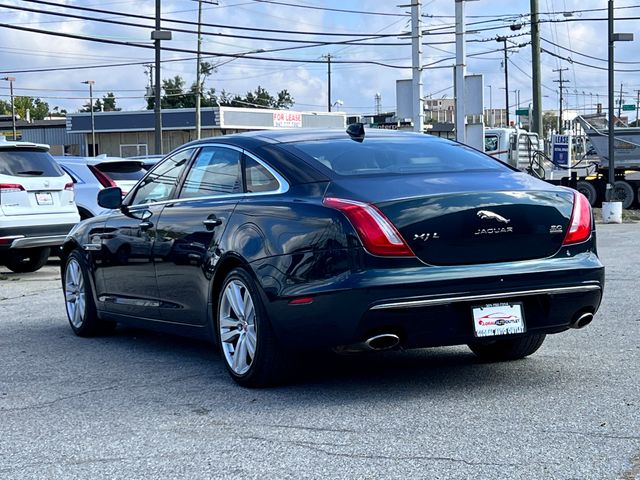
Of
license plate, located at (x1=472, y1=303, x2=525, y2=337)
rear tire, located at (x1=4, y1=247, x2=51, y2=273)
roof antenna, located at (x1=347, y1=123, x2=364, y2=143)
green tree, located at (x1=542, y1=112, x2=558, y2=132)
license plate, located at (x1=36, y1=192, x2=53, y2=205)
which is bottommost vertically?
rear tire, located at (x1=4, y1=247, x2=51, y2=273)

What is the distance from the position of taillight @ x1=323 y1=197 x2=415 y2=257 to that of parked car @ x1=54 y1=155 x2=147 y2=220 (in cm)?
1047

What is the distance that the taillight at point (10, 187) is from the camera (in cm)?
1344

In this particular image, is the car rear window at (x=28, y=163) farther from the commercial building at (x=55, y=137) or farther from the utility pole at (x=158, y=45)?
the commercial building at (x=55, y=137)

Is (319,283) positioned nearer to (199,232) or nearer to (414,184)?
(414,184)

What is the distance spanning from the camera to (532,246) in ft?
19.3

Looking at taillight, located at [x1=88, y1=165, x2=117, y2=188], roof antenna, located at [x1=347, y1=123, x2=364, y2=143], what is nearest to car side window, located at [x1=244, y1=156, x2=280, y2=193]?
roof antenna, located at [x1=347, y1=123, x2=364, y2=143]

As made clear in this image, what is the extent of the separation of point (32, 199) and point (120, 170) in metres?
2.62

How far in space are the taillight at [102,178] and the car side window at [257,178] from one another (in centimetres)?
953

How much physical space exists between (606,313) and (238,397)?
4367 millimetres

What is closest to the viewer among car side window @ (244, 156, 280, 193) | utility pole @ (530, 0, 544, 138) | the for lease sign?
car side window @ (244, 156, 280, 193)

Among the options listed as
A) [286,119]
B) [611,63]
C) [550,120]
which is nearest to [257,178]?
[611,63]

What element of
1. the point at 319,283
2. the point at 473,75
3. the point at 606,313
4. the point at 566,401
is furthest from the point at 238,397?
the point at 473,75

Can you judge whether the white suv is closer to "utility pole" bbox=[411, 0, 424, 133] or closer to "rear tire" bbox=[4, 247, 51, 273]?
"rear tire" bbox=[4, 247, 51, 273]

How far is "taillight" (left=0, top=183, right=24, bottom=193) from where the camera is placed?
13438 millimetres
